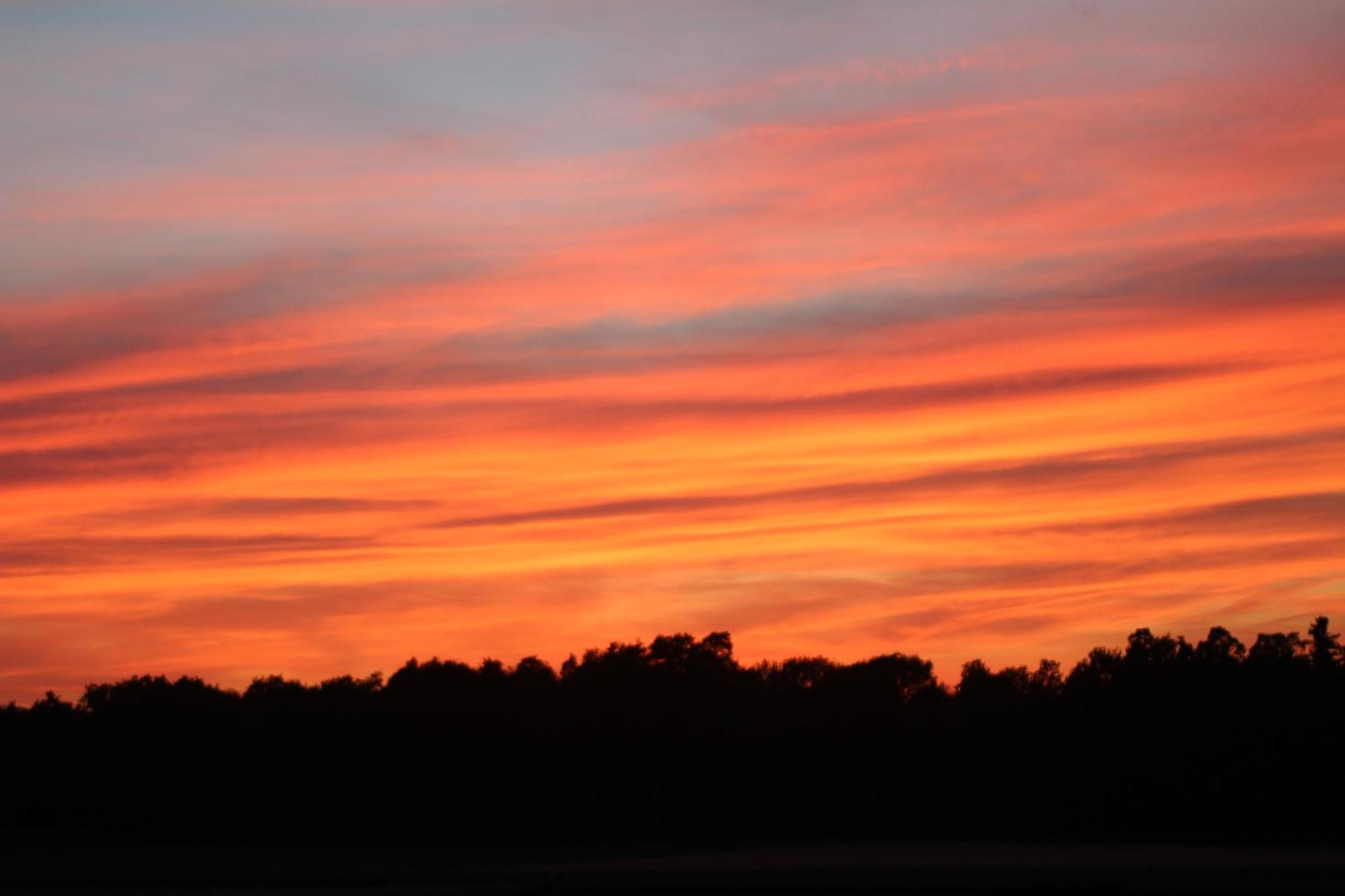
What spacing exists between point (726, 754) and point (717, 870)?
42831 millimetres

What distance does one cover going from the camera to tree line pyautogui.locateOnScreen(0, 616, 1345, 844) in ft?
309

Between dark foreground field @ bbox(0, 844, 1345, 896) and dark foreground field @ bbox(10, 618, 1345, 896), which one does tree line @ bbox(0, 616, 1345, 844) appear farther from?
dark foreground field @ bbox(0, 844, 1345, 896)

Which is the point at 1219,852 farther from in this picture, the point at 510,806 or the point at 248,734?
the point at 248,734

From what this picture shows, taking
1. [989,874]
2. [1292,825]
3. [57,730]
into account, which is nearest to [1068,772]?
[1292,825]

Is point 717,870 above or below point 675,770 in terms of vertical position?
below

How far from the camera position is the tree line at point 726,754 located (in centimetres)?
9425

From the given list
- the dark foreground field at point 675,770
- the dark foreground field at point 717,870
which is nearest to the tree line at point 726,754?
the dark foreground field at point 675,770

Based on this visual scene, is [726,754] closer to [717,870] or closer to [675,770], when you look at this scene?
[675,770]

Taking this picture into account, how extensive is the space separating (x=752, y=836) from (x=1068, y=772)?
19.3 m

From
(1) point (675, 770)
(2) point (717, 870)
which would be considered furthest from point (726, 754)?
(2) point (717, 870)

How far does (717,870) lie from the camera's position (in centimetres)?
6372

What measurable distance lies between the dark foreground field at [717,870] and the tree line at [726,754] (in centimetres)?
895

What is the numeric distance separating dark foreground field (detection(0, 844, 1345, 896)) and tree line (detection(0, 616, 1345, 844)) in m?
8.95

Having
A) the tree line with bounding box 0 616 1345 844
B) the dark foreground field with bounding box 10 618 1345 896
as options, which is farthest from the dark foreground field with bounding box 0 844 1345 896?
the tree line with bounding box 0 616 1345 844
